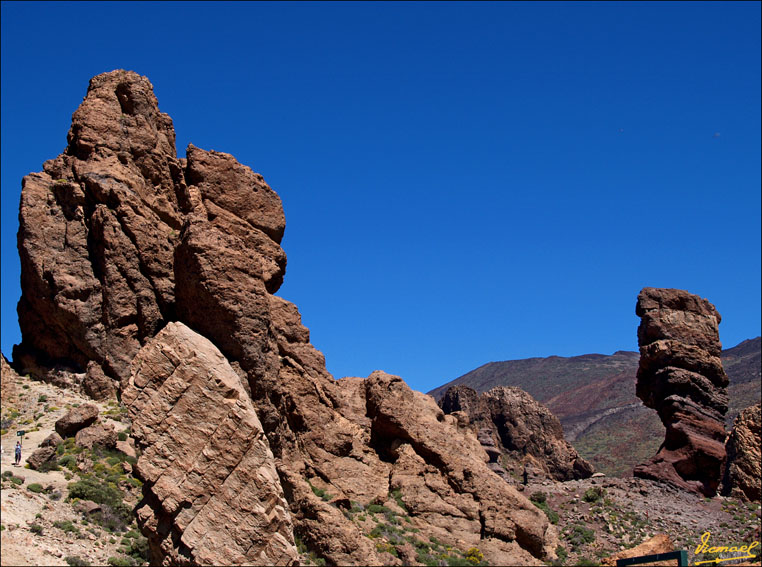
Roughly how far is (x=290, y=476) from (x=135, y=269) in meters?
8.77

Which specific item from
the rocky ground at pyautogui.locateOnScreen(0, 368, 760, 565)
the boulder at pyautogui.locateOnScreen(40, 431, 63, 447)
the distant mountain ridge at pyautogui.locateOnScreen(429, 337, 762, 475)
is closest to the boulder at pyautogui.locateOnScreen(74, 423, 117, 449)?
the boulder at pyautogui.locateOnScreen(40, 431, 63, 447)

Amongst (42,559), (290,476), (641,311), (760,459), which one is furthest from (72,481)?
(760,459)

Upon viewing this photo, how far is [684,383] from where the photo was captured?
175ft

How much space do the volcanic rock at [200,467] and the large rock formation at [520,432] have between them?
41.1 meters

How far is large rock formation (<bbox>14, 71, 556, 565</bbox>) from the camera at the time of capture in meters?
21.6

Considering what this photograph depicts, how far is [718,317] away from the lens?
55.7 meters

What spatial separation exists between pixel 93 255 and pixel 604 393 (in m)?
122

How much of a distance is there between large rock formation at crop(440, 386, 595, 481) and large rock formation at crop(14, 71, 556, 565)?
91.3 ft

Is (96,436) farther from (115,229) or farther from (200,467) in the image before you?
(115,229)

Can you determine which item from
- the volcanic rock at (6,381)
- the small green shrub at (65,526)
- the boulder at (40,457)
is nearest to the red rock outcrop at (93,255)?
the volcanic rock at (6,381)

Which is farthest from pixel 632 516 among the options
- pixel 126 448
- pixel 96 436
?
pixel 96 436

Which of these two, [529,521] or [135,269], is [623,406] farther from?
[135,269]

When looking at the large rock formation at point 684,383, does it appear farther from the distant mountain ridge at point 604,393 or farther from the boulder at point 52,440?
the boulder at point 52,440

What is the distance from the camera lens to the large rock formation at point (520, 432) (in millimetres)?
62969
